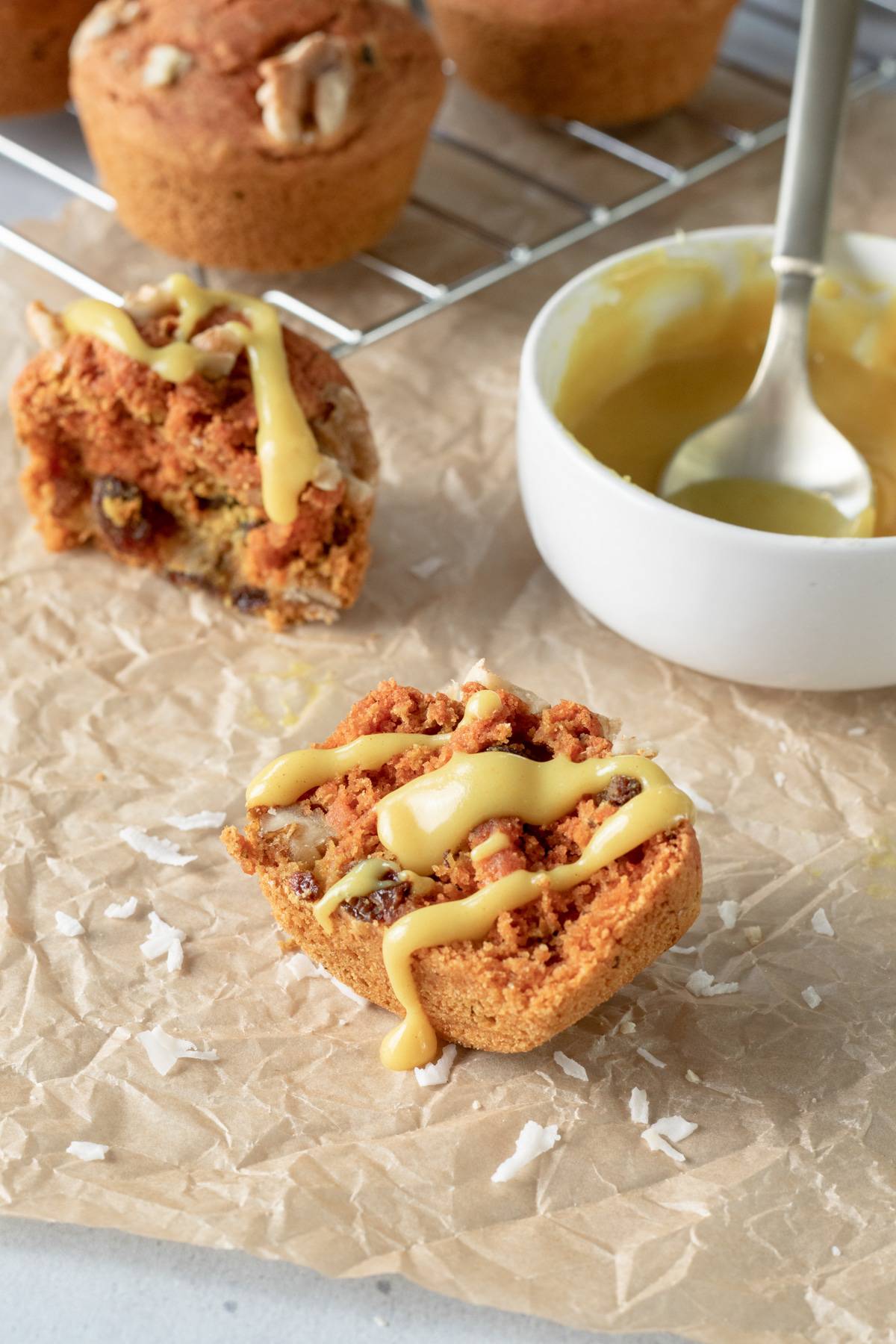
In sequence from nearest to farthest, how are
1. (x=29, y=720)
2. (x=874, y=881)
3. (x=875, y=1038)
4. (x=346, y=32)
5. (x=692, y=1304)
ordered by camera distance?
(x=692, y=1304) < (x=875, y=1038) < (x=874, y=881) < (x=29, y=720) < (x=346, y=32)

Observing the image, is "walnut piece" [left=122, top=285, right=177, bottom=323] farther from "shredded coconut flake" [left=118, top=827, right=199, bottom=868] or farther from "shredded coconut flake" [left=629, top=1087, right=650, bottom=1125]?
"shredded coconut flake" [left=629, top=1087, right=650, bottom=1125]

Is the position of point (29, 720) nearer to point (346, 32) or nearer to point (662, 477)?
point (662, 477)

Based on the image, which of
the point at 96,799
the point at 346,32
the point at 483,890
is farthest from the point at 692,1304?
the point at 346,32

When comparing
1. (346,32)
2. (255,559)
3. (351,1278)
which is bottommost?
(351,1278)

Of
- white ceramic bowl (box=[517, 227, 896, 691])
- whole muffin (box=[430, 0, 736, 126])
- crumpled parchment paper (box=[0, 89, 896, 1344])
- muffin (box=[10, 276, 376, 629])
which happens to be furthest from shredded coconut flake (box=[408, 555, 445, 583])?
whole muffin (box=[430, 0, 736, 126])

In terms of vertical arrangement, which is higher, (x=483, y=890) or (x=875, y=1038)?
(x=483, y=890)
